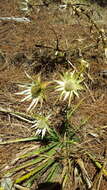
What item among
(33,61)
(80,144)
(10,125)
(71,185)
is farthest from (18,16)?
(71,185)

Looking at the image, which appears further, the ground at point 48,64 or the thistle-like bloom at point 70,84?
the ground at point 48,64

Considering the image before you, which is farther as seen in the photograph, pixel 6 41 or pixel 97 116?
pixel 6 41

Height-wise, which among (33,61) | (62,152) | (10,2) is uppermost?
(10,2)

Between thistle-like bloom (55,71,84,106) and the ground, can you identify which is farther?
the ground

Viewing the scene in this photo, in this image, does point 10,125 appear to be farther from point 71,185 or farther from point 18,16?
point 18,16

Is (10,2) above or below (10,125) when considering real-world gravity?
above

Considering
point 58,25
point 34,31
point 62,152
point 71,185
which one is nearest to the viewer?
point 71,185

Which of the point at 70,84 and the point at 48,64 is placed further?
the point at 48,64

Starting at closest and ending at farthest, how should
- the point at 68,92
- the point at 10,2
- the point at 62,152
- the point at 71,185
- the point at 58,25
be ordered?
the point at 68,92 < the point at 71,185 < the point at 62,152 < the point at 58,25 < the point at 10,2
